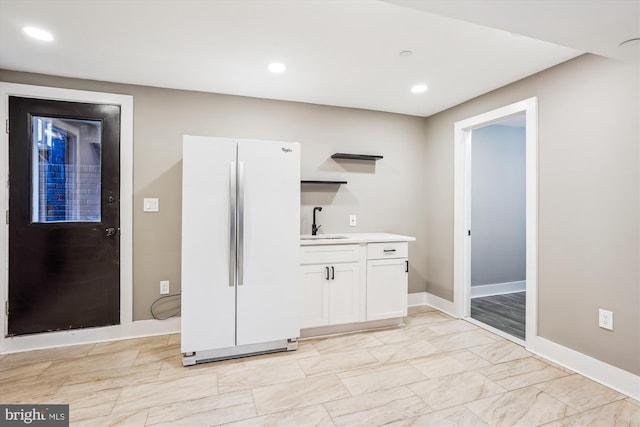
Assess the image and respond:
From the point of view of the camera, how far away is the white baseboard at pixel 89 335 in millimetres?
2709

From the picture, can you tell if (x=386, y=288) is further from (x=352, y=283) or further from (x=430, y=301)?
(x=430, y=301)

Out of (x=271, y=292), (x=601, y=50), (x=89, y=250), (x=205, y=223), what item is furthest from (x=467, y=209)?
(x=89, y=250)

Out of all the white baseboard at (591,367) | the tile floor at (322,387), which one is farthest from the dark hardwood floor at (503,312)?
the tile floor at (322,387)

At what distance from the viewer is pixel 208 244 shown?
2.51 metres

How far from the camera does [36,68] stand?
265cm

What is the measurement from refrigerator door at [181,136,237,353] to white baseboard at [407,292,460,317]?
2366mm

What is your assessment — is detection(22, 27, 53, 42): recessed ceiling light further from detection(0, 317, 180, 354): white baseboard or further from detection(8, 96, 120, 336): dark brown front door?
detection(0, 317, 180, 354): white baseboard

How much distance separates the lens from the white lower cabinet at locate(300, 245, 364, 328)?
2941mm

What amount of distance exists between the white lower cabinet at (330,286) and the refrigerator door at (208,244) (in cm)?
70

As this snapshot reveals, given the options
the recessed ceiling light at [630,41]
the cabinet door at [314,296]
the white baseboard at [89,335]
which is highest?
the recessed ceiling light at [630,41]

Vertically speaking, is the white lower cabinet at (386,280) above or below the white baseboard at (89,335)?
above

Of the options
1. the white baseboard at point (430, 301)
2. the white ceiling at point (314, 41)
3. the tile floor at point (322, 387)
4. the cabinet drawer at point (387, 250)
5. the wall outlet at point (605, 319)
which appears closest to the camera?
the white ceiling at point (314, 41)

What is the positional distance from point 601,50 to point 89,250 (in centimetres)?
395

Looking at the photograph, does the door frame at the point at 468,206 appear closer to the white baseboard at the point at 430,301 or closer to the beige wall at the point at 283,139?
the white baseboard at the point at 430,301
